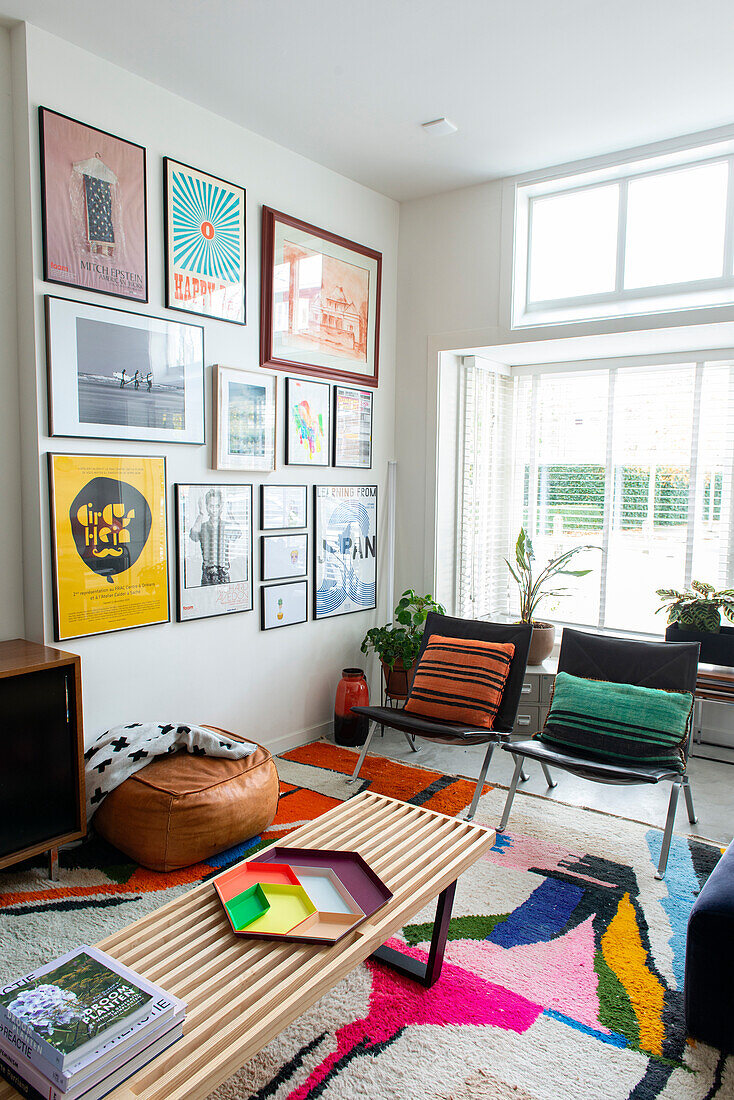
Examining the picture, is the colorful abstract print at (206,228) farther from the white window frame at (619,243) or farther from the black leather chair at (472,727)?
the black leather chair at (472,727)

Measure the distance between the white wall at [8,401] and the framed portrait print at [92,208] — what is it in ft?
0.47

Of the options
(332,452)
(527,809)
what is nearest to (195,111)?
(332,452)

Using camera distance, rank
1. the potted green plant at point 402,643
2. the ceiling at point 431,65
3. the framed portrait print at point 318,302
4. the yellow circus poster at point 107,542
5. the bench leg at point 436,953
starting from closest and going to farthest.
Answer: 1. the bench leg at point 436,953
2. the ceiling at point 431,65
3. the yellow circus poster at point 107,542
4. the framed portrait print at point 318,302
5. the potted green plant at point 402,643

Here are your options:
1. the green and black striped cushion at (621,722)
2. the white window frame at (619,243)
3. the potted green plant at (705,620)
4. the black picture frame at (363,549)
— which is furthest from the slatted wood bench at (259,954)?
the white window frame at (619,243)

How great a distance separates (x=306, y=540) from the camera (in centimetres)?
393

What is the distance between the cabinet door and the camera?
2416 millimetres

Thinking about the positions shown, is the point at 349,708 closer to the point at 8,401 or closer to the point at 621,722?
the point at 621,722

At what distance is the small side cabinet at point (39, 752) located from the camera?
7.93ft

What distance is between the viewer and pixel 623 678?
3.24 meters

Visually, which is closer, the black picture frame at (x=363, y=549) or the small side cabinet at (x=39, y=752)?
the small side cabinet at (x=39, y=752)

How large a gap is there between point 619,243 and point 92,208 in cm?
259

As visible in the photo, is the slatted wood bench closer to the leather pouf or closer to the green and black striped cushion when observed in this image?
the leather pouf

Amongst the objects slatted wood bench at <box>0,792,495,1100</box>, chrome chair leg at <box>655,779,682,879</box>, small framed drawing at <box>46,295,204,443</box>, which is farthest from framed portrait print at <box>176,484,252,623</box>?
chrome chair leg at <box>655,779,682,879</box>

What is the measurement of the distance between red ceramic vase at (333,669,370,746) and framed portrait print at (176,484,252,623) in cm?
74
